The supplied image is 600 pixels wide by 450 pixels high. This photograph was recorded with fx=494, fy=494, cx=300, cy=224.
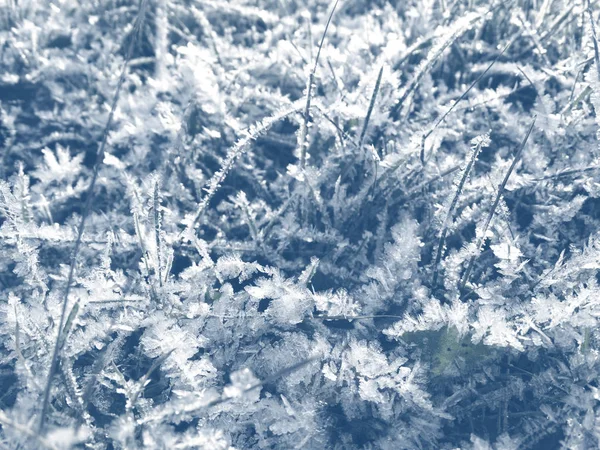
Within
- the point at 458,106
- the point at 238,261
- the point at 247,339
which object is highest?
the point at 458,106

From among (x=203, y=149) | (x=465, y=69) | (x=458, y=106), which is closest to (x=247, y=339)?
(x=203, y=149)

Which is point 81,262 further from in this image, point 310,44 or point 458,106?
point 458,106

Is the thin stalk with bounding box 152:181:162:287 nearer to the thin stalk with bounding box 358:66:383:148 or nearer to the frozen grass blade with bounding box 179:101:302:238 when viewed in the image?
the frozen grass blade with bounding box 179:101:302:238

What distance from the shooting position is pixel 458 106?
1366mm

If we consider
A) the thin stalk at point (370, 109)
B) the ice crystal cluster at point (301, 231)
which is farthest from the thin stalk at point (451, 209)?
the thin stalk at point (370, 109)

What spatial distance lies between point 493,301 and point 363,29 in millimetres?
962

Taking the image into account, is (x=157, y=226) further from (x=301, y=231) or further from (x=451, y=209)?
(x=451, y=209)

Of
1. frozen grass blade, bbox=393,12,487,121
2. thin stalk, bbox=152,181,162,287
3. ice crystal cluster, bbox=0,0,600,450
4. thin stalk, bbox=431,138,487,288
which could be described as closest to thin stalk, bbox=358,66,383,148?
ice crystal cluster, bbox=0,0,600,450

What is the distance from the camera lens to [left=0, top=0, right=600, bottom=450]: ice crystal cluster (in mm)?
1023

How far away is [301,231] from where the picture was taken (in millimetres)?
1236

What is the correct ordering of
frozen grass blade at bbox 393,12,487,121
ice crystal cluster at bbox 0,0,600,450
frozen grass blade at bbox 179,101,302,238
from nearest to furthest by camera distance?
1. ice crystal cluster at bbox 0,0,600,450
2. frozen grass blade at bbox 179,101,302,238
3. frozen grass blade at bbox 393,12,487,121

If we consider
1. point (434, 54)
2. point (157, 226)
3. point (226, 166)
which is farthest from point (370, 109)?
point (157, 226)

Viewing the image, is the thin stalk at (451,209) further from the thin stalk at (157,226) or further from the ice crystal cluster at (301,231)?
the thin stalk at (157,226)

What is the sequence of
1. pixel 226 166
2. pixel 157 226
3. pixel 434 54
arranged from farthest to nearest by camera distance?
pixel 434 54 < pixel 226 166 < pixel 157 226
